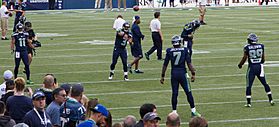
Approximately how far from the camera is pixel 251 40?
1628cm

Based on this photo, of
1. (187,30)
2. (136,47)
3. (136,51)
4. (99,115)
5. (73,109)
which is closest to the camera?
(99,115)

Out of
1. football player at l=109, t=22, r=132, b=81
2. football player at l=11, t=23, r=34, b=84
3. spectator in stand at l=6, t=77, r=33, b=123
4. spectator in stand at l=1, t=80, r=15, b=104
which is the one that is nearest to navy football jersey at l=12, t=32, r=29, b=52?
football player at l=11, t=23, r=34, b=84

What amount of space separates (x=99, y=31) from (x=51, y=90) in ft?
76.1

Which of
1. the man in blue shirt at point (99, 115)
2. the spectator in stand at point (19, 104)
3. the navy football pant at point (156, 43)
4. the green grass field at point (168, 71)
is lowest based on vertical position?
the green grass field at point (168, 71)

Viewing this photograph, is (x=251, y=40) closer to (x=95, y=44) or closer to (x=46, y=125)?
(x=46, y=125)

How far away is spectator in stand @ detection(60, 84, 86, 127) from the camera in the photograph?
34.5 ft

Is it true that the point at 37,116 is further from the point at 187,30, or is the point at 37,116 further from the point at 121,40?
the point at 187,30

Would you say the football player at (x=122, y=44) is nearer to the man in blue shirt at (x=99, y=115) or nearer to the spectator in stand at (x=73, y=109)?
the spectator in stand at (x=73, y=109)

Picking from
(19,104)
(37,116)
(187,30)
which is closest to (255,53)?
(187,30)

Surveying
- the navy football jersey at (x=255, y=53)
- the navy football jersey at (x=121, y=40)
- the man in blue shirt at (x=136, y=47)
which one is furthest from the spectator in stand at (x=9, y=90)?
the man in blue shirt at (x=136, y=47)

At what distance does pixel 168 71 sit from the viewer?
22625 millimetres

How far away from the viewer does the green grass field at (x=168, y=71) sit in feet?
53.2

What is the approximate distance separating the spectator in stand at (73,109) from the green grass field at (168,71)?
14.4 feet

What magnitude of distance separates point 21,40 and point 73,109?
9.63 metres
